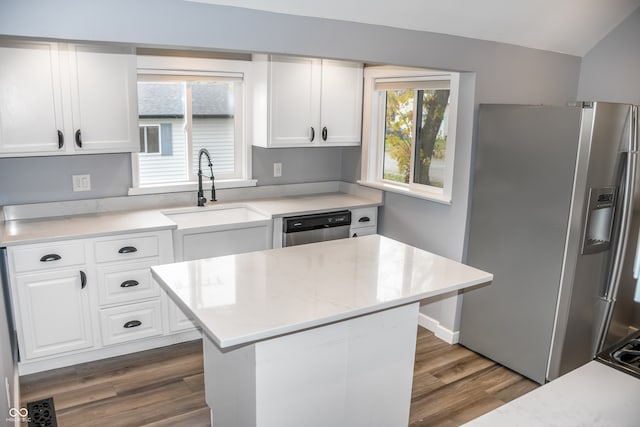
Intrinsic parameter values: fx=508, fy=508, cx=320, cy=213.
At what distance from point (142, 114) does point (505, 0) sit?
2556 mm

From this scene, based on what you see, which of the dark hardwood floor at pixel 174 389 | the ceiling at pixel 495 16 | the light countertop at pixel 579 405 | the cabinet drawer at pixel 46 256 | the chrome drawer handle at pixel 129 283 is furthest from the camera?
the chrome drawer handle at pixel 129 283

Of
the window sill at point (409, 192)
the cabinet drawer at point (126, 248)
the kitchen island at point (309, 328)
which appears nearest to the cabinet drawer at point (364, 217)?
the window sill at point (409, 192)

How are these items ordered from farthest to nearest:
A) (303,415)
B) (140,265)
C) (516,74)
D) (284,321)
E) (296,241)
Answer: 1. (296,241)
2. (516,74)
3. (140,265)
4. (303,415)
5. (284,321)

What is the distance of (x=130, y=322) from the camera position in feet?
10.8

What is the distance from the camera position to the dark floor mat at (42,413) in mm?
2654

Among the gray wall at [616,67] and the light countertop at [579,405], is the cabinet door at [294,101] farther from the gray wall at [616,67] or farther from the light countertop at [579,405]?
the light countertop at [579,405]

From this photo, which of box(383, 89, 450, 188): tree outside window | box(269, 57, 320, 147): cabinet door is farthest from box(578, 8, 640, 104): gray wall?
box(269, 57, 320, 147): cabinet door

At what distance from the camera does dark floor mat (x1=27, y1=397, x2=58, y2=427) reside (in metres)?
2.65

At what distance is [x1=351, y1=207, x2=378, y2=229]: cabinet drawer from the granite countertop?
2.4 inches

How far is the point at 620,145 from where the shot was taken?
290cm

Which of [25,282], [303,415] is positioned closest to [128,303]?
[25,282]

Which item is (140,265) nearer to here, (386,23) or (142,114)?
(142,114)

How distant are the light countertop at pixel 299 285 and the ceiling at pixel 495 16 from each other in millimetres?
1217

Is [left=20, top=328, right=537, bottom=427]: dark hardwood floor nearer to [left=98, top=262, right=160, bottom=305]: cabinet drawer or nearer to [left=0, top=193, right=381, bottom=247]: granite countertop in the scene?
[left=98, top=262, right=160, bottom=305]: cabinet drawer
